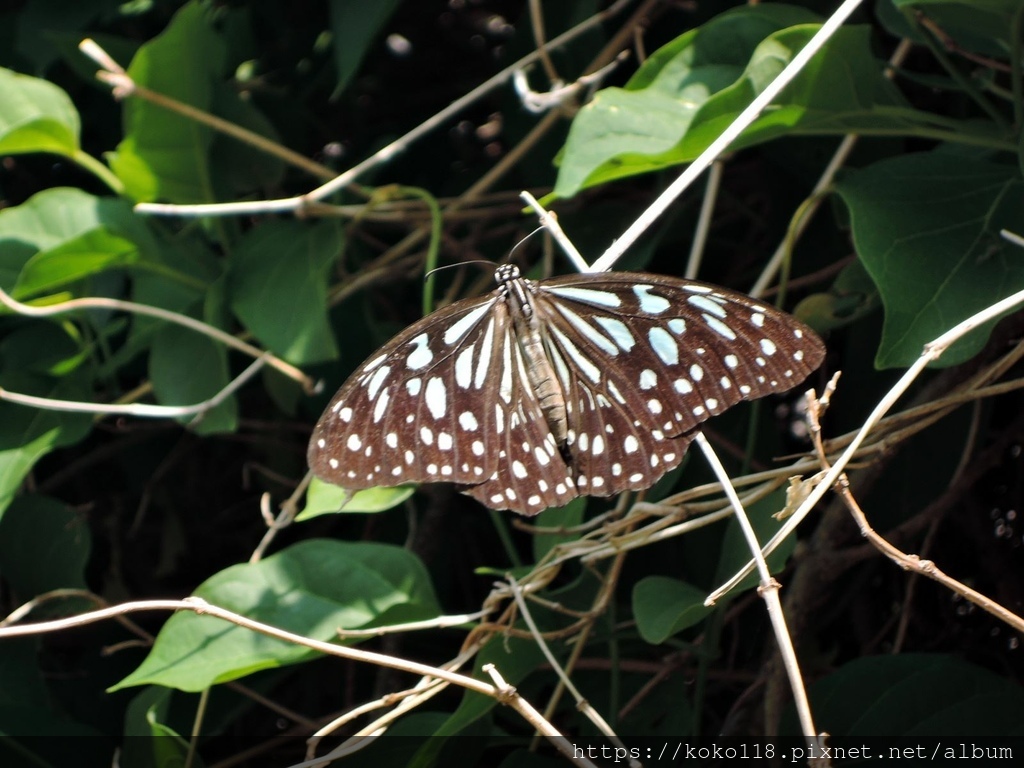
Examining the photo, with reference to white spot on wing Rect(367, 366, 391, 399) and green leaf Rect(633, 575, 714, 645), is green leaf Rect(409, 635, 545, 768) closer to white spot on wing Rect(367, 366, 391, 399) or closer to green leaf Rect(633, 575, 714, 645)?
green leaf Rect(633, 575, 714, 645)

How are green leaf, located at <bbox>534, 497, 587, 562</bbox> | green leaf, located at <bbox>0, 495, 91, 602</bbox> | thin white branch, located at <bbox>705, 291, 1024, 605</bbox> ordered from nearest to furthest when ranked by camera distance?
thin white branch, located at <bbox>705, 291, 1024, 605</bbox> → green leaf, located at <bbox>534, 497, 587, 562</bbox> → green leaf, located at <bbox>0, 495, 91, 602</bbox>

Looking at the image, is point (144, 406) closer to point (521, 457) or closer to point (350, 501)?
point (350, 501)

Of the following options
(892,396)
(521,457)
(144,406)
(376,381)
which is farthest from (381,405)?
(892,396)

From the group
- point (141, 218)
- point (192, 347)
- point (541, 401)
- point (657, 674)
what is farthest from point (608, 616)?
point (141, 218)

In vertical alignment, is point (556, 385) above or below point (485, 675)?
above

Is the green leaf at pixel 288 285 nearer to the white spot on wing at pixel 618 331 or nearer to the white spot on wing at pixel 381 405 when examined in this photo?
the white spot on wing at pixel 381 405

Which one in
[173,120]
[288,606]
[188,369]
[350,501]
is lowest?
[288,606]

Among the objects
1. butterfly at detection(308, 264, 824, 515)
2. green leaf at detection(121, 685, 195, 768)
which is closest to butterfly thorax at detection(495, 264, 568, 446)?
butterfly at detection(308, 264, 824, 515)
